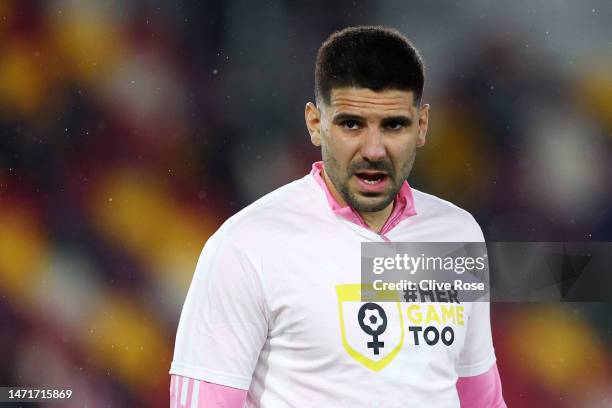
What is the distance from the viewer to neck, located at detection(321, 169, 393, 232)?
5.87 feet

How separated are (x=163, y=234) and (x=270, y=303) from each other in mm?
1325

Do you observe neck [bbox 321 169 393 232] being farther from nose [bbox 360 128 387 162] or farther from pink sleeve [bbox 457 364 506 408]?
pink sleeve [bbox 457 364 506 408]

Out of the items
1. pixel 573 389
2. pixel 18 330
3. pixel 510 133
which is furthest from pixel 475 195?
pixel 18 330

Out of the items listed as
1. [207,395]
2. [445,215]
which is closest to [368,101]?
[445,215]

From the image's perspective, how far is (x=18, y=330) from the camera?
289 centimetres

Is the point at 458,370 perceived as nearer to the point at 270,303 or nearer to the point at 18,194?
the point at 270,303

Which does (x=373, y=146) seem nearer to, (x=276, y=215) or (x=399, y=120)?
(x=399, y=120)

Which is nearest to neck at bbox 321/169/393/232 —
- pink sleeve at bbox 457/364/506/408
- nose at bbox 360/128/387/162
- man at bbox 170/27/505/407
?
man at bbox 170/27/505/407

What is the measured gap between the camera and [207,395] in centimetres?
162

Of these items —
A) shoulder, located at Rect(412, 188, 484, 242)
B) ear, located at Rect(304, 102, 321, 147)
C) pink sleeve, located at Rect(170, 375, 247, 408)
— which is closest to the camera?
pink sleeve, located at Rect(170, 375, 247, 408)

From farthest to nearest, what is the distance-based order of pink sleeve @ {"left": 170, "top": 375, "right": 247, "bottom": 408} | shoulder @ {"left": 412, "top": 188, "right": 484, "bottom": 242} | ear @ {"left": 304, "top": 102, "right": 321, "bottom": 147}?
shoulder @ {"left": 412, "top": 188, "right": 484, "bottom": 242} < ear @ {"left": 304, "top": 102, "right": 321, "bottom": 147} < pink sleeve @ {"left": 170, "top": 375, "right": 247, "bottom": 408}

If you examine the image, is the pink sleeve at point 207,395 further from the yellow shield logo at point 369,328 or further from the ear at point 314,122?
the ear at point 314,122

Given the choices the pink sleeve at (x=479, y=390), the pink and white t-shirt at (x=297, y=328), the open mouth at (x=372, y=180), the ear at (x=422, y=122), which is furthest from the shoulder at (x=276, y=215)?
the pink sleeve at (x=479, y=390)

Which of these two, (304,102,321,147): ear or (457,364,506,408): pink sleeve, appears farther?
(457,364,506,408): pink sleeve
